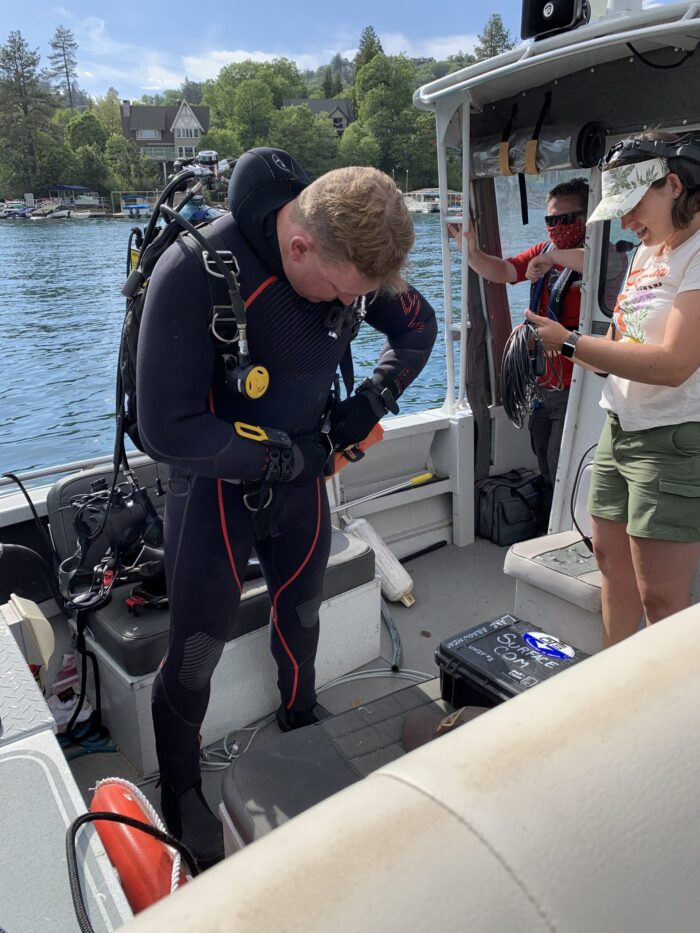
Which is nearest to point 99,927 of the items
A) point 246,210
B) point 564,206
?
point 246,210

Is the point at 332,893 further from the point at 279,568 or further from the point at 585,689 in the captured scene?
Answer: the point at 279,568

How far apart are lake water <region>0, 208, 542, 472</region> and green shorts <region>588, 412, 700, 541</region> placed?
0.82m

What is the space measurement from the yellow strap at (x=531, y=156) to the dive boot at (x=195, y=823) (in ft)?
9.25

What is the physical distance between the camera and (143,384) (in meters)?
1.64

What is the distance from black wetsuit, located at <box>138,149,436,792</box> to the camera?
1645mm

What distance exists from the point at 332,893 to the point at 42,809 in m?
0.70

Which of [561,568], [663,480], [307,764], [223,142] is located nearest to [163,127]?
[223,142]

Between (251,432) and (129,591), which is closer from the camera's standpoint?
(251,432)

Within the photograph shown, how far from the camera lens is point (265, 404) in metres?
1.91

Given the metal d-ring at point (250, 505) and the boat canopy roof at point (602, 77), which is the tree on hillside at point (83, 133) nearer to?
the boat canopy roof at point (602, 77)

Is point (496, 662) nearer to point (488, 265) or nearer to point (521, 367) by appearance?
point (521, 367)

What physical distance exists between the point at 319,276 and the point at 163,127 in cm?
8206

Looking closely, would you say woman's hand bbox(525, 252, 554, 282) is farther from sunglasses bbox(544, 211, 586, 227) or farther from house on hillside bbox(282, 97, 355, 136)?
house on hillside bbox(282, 97, 355, 136)

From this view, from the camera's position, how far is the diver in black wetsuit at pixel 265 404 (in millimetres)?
1618
